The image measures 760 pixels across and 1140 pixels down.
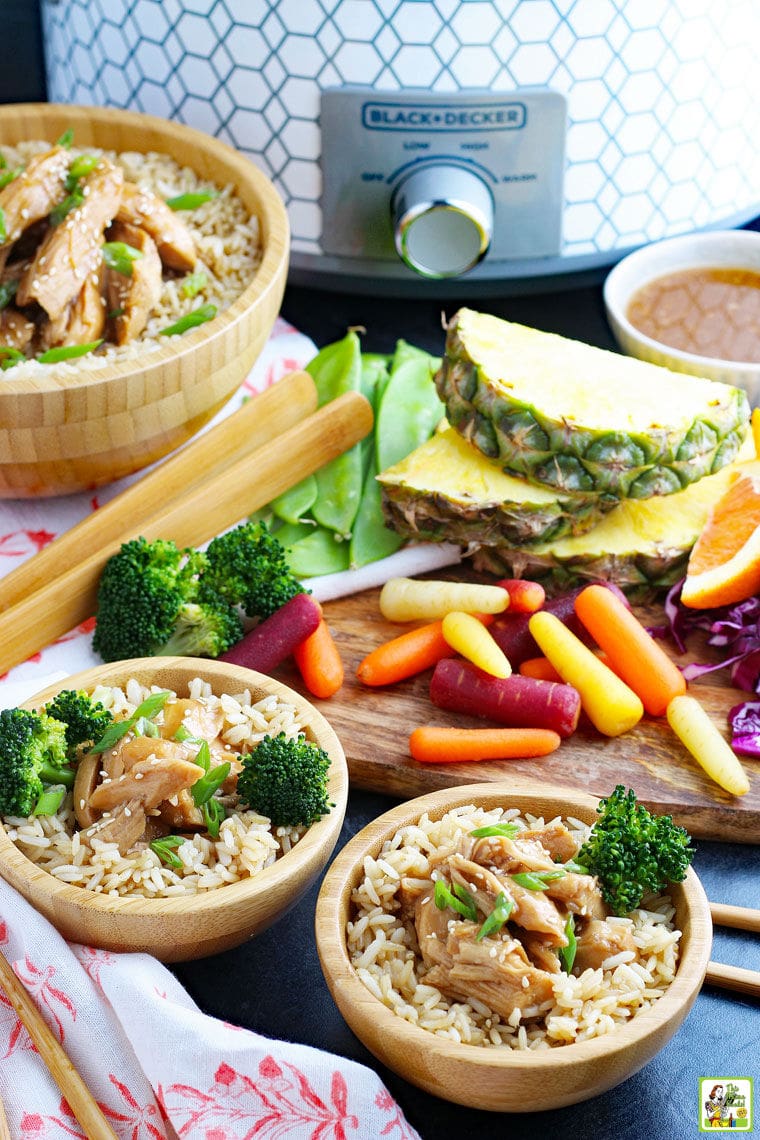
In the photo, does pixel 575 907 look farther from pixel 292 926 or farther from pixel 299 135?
pixel 299 135

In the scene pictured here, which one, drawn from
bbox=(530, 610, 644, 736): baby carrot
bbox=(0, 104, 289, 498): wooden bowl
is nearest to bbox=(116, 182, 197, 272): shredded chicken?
bbox=(0, 104, 289, 498): wooden bowl

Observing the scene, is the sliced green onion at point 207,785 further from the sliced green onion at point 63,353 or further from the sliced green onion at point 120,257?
the sliced green onion at point 120,257

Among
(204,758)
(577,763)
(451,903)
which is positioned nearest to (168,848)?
(204,758)

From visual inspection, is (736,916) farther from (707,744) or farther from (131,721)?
(131,721)

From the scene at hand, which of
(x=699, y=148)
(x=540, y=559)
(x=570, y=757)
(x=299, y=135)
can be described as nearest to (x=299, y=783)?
(x=570, y=757)

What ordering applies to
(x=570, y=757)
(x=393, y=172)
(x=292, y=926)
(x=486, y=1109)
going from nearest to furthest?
1. (x=486, y=1109)
2. (x=292, y=926)
3. (x=570, y=757)
4. (x=393, y=172)
